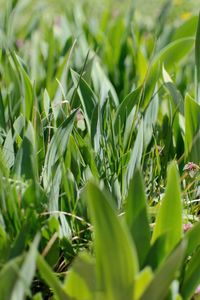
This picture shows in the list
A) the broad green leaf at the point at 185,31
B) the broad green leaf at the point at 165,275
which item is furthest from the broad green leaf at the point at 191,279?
the broad green leaf at the point at 185,31

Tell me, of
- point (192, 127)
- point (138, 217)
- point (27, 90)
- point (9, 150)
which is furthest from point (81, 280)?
point (27, 90)

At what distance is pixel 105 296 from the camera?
3.55ft

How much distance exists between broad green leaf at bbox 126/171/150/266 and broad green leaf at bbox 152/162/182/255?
1.2 inches

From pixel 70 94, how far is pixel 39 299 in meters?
0.76

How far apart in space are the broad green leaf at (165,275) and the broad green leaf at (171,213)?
12 centimetres

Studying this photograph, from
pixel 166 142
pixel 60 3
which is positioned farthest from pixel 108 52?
pixel 60 3

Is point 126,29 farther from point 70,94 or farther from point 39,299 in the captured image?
point 39,299

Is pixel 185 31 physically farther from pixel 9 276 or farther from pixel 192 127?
pixel 9 276

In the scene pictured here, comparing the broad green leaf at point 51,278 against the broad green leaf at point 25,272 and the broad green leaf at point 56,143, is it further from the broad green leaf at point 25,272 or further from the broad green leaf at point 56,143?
the broad green leaf at point 56,143

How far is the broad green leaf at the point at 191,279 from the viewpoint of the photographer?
121 centimetres

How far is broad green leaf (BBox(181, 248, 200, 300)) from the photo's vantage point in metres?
1.21

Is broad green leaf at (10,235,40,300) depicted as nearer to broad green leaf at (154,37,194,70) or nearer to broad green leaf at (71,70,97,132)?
broad green leaf at (71,70,97,132)

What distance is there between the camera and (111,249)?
1039mm

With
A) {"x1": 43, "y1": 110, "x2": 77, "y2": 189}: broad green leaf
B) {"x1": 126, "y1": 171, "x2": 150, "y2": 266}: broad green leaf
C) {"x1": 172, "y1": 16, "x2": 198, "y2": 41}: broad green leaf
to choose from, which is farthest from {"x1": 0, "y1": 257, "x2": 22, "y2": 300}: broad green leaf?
{"x1": 172, "y1": 16, "x2": 198, "y2": 41}: broad green leaf
